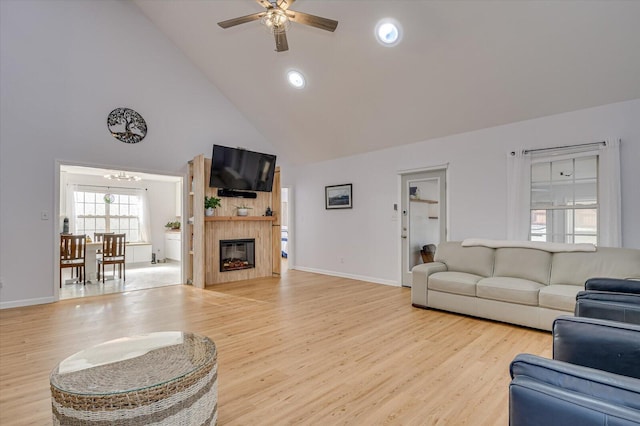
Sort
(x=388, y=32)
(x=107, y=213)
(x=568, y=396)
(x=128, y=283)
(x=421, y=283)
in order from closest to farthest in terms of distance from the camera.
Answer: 1. (x=568, y=396)
2. (x=388, y=32)
3. (x=421, y=283)
4. (x=128, y=283)
5. (x=107, y=213)

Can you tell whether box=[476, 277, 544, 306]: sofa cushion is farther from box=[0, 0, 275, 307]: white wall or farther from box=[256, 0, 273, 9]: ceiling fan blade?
box=[0, 0, 275, 307]: white wall

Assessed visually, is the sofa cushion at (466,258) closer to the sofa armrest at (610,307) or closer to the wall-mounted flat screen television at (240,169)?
the sofa armrest at (610,307)

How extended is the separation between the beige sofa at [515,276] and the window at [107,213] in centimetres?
803

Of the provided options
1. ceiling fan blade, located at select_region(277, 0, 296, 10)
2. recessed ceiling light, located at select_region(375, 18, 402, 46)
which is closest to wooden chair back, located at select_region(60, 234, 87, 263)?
ceiling fan blade, located at select_region(277, 0, 296, 10)

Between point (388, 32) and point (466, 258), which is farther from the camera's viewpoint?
point (466, 258)

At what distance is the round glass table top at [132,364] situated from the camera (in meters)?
1.40

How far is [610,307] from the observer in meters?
1.92

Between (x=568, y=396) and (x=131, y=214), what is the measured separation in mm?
10076

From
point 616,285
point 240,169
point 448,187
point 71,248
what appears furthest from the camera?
point 240,169

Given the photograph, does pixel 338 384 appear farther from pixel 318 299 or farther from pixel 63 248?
pixel 63 248

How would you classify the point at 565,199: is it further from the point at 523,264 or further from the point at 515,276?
the point at 515,276

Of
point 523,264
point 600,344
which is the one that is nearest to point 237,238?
point 523,264

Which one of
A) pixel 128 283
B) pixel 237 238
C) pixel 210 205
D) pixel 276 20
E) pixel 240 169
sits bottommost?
pixel 128 283

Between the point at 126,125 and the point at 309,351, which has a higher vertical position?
the point at 126,125
